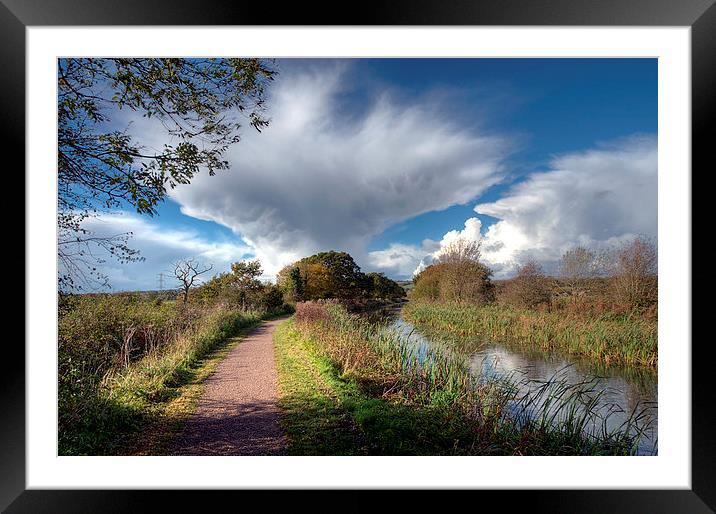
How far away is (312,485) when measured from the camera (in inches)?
70.8

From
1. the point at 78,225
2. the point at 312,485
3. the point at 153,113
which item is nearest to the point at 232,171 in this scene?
the point at 153,113

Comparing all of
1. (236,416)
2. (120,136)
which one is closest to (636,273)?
(236,416)

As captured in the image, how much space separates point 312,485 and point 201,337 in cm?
347

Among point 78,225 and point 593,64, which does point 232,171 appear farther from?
point 593,64

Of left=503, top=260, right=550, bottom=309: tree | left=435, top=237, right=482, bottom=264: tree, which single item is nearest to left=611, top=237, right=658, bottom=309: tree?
left=503, top=260, right=550, bottom=309: tree

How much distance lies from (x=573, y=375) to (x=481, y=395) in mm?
1903

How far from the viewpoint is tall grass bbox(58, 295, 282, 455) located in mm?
2430

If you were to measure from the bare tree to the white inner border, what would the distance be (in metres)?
2.11

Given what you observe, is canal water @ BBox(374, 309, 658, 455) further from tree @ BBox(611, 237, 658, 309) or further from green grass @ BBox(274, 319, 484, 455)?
tree @ BBox(611, 237, 658, 309)

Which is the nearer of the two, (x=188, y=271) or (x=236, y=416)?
(x=236, y=416)
